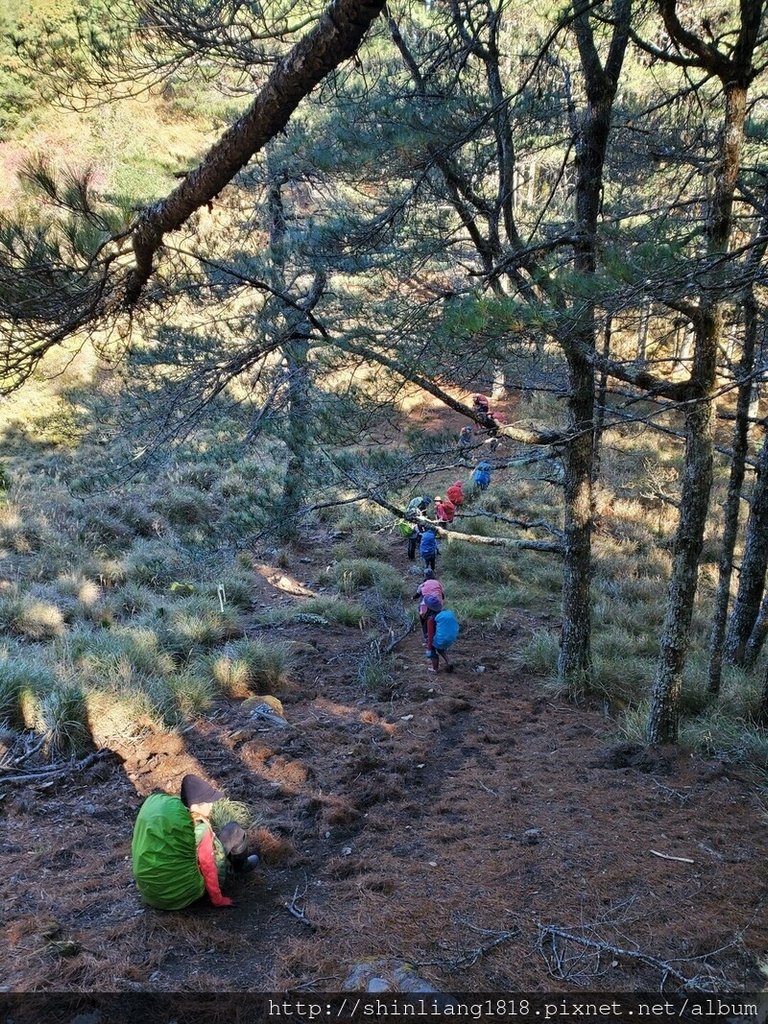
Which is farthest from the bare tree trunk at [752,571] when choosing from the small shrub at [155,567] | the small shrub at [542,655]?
the small shrub at [155,567]

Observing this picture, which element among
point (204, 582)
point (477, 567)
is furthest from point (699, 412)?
point (204, 582)

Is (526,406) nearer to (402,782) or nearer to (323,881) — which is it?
(402,782)

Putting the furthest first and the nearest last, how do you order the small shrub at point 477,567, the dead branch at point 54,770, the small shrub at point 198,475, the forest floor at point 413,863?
the small shrub at point 198,475
the small shrub at point 477,567
the dead branch at point 54,770
the forest floor at point 413,863

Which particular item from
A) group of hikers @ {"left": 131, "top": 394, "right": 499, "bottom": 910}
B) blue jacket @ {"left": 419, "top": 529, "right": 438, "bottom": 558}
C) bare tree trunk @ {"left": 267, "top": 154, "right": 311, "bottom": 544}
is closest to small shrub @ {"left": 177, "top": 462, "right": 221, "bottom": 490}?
blue jacket @ {"left": 419, "top": 529, "right": 438, "bottom": 558}

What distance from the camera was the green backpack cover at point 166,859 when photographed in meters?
3.54

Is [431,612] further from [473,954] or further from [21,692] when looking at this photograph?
[473,954]

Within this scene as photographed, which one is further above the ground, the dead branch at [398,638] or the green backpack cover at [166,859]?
the green backpack cover at [166,859]

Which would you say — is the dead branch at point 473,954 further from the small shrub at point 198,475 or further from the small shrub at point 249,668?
the small shrub at point 198,475

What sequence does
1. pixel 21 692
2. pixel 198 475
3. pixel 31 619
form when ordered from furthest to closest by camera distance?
1. pixel 198 475
2. pixel 31 619
3. pixel 21 692

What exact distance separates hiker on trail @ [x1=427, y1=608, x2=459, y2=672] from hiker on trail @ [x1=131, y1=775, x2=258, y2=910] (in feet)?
15.3

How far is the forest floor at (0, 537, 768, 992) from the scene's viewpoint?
3.15 metres

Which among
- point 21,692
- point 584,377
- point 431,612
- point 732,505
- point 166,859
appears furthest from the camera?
point 431,612

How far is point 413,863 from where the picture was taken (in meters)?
4.24

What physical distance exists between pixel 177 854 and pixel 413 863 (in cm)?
161
